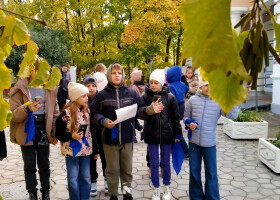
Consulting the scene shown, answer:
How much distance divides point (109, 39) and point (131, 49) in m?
2.82

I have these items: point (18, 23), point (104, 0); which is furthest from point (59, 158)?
point (104, 0)

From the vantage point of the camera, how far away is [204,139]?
120 inches

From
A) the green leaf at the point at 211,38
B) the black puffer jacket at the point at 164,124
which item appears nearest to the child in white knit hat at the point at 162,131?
the black puffer jacket at the point at 164,124

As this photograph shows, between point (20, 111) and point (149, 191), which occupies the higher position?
point (20, 111)

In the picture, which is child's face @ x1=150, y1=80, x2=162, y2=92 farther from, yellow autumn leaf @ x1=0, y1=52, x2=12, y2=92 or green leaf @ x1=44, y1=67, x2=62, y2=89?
yellow autumn leaf @ x1=0, y1=52, x2=12, y2=92

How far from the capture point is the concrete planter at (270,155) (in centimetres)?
418

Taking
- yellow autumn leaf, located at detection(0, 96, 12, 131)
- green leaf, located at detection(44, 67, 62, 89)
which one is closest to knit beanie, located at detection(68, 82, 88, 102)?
green leaf, located at detection(44, 67, 62, 89)

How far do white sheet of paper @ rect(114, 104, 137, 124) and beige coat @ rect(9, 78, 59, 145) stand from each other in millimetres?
809

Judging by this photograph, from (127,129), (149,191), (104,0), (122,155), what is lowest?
(149,191)

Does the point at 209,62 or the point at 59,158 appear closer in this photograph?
the point at 209,62

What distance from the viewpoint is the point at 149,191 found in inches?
148

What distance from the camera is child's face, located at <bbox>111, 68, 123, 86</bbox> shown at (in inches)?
130

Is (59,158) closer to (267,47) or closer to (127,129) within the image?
(127,129)

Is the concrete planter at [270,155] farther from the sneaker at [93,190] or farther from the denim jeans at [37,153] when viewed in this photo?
the denim jeans at [37,153]
